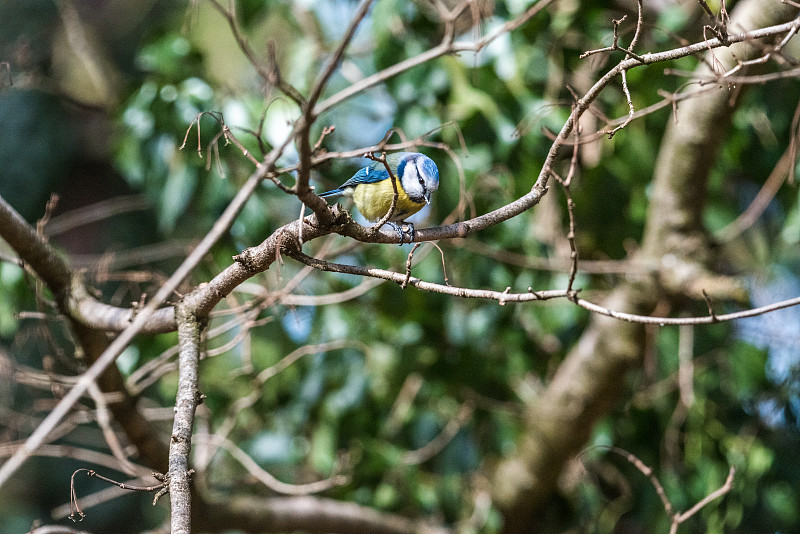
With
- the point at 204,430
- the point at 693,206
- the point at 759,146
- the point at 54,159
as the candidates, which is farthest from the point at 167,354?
the point at 54,159

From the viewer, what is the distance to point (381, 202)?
A: 180 cm

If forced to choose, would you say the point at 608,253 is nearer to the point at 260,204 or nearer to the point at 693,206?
the point at 693,206

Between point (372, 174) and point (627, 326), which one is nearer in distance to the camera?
point (372, 174)

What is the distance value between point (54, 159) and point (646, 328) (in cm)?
388

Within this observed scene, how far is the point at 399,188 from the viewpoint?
1.78 meters

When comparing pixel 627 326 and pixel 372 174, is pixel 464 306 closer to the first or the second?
pixel 627 326

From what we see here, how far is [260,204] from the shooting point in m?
2.48

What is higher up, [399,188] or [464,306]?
[464,306]

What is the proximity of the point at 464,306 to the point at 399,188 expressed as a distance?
1134 mm

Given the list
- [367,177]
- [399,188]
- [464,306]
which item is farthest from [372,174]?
[464,306]

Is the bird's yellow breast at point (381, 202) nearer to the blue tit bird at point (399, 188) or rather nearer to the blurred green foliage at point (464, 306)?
the blue tit bird at point (399, 188)

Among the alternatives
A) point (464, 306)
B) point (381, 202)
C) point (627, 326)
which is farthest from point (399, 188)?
point (627, 326)

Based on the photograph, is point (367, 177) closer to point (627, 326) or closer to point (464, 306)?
point (464, 306)

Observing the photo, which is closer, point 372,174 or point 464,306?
point 372,174
